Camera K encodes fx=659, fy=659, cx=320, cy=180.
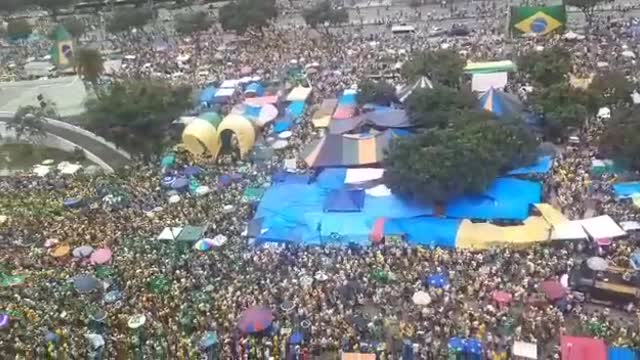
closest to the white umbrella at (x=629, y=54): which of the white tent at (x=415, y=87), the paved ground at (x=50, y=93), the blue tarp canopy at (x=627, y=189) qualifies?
the white tent at (x=415, y=87)

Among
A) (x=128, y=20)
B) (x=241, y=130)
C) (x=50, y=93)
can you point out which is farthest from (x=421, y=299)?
(x=128, y=20)

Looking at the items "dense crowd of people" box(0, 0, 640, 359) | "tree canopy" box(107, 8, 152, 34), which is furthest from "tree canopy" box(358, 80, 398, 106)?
"tree canopy" box(107, 8, 152, 34)

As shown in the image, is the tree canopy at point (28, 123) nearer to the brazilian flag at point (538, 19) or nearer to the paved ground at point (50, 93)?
the paved ground at point (50, 93)

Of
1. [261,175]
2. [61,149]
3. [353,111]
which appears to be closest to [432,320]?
[261,175]

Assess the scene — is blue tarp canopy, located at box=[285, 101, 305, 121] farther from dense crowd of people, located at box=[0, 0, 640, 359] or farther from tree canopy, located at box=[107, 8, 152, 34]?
tree canopy, located at box=[107, 8, 152, 34]

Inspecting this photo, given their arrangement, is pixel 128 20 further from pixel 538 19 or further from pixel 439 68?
pixel 538 19

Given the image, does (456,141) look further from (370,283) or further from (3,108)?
(3,108)
